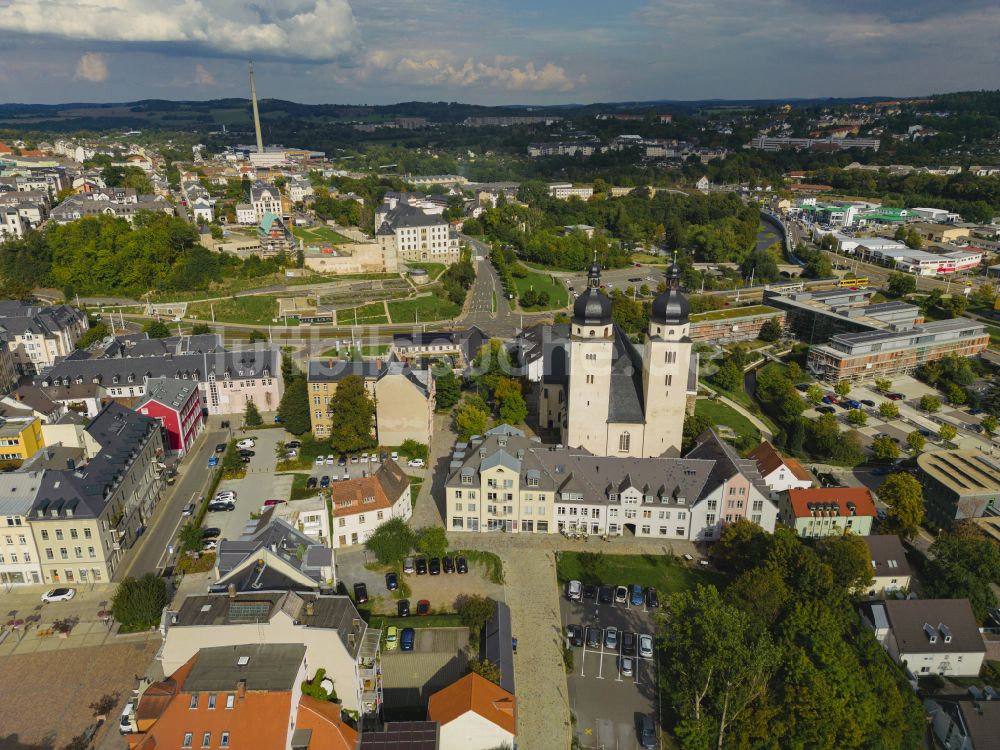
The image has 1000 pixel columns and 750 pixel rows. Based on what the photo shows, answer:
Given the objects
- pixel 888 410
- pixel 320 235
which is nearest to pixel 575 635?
pixel 888 410

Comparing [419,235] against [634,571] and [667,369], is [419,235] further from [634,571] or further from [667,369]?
[634,571]

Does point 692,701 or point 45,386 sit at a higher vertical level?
point 45,386

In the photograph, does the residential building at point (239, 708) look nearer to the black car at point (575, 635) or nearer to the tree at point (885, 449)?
the black car at point (575, 635)

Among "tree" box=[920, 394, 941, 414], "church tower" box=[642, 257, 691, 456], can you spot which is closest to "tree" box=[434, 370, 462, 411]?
"church tower" box=[642, 257, 691, 456]

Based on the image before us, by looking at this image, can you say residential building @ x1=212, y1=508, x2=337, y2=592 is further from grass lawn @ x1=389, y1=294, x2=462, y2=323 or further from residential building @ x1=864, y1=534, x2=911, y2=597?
grass lawn @ x1=389, y1=294, x2=462, y2=323

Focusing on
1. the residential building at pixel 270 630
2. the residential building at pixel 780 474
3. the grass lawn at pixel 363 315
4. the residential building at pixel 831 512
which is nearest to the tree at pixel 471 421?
the residential building at pixel 780 474

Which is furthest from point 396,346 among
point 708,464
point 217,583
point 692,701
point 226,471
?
point 692,701

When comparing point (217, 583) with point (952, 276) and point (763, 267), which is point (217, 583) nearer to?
point (763, 267)
